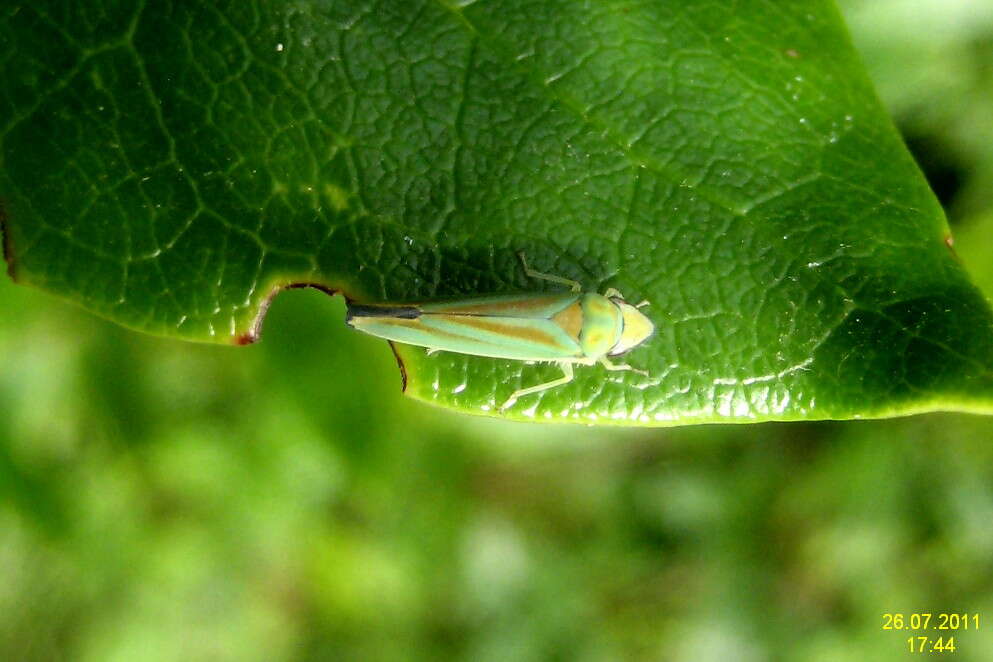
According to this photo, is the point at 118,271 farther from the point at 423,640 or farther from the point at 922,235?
the point at 423,640

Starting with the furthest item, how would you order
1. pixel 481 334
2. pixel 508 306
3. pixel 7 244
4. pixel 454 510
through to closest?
pixel 454 510 < pixel 508 306 < pixel 481 334 < pixel 7 244

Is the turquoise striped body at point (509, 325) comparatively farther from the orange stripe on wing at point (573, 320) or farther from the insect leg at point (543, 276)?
the insect leg at point (543, 276)

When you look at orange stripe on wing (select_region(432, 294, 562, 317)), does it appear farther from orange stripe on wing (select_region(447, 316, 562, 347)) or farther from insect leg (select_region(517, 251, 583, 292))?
insect leg (select_region(517, 251, 583, 292))

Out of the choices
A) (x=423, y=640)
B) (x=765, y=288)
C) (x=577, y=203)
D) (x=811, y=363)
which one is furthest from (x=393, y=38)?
(x=423, y=640)
